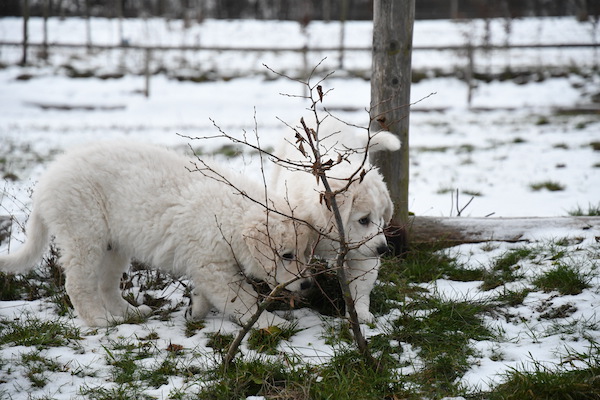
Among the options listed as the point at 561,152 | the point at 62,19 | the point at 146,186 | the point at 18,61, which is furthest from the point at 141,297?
the point at 62,19

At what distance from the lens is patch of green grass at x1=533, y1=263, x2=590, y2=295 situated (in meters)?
3.39

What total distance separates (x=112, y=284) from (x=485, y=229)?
291 centimetres

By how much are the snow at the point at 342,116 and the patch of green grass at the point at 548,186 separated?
0.08 metres

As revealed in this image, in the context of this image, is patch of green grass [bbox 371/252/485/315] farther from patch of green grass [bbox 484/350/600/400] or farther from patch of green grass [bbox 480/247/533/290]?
patch of green grass [bbox 484/350/600/400]

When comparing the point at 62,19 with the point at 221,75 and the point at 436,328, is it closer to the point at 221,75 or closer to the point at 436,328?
the point at 221,75

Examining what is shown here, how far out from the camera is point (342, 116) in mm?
13781

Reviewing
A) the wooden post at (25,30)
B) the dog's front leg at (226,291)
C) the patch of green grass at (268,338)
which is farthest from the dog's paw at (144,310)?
the wooden post at (25,30)

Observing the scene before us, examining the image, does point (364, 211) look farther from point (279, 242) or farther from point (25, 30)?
point (25, 30)

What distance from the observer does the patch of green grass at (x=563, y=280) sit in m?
3.39

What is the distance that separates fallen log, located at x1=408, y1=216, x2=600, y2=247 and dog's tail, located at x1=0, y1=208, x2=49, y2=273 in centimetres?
270

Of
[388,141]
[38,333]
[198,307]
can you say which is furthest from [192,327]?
[388,141]

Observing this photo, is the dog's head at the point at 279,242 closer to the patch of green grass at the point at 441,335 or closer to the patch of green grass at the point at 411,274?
the patch of green grass at the point at 411,274

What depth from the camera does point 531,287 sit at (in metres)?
3.54

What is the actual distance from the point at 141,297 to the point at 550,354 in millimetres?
2741
